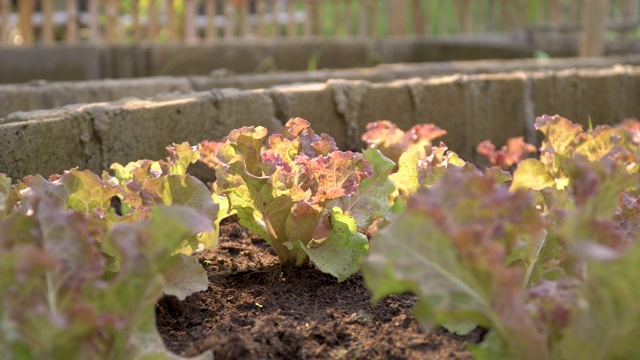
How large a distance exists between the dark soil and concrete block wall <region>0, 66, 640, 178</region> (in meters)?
0.54

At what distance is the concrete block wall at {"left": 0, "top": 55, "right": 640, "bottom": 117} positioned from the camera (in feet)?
10.5

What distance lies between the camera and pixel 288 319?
5.41 ft

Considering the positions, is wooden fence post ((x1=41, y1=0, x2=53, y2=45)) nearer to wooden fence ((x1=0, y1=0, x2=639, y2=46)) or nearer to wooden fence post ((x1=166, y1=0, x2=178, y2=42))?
wooden fence ((x1=0, y1=0, x2=639, y2=46))

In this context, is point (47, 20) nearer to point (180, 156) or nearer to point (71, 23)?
point (71, 23)

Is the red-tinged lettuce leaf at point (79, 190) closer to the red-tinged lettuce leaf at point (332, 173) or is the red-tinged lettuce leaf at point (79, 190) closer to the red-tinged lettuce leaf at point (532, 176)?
the red-tinged lettuce leaf at point (332, 173)

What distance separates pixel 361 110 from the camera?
2.97 meters

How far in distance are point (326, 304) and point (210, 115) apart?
1.06 m

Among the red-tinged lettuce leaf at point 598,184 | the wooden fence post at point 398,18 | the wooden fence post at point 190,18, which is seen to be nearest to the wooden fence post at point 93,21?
the wooden fence post at point 190,18

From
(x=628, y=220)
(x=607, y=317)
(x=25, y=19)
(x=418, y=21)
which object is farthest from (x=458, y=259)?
(x=418, y=21)

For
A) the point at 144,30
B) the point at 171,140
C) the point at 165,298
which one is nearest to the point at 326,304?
the point at 165,298

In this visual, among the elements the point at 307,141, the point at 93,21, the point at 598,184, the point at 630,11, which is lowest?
the point at 630,11

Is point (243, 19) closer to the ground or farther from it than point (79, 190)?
closer to the ground

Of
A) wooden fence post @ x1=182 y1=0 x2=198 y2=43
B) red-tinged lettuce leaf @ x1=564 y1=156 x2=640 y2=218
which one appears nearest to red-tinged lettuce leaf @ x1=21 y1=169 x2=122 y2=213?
red-tinged lettuce leaf @ x1=564 y1=156 x2=640 y2=218

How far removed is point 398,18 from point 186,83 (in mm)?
5339
